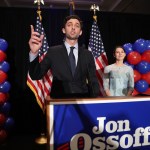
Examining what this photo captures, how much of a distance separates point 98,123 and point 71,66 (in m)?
0.55

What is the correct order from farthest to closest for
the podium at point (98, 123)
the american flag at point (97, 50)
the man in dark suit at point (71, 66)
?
the american flag at point (97, 50), the man in dark suit at point (71, 66), the podium at point (98, 123)

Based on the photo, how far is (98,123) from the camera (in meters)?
1.34

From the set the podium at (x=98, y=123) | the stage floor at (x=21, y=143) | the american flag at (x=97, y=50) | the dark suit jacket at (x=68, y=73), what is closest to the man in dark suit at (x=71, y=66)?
the dark suit jacket at (x=68, y=73)

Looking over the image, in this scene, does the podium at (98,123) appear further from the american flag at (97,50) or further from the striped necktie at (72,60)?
the american flag at (97,50)

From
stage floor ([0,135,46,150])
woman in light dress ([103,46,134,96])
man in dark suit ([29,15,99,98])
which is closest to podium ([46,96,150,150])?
man in dark suit ([29,15,99,98])

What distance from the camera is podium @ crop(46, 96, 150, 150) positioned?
127cm

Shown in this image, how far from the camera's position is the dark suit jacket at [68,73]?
1699 mm

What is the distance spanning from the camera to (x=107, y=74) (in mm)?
3104

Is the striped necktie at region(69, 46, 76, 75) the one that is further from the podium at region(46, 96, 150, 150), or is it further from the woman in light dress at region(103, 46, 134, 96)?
the woman in light dress at region(103, 46, 134, 96)

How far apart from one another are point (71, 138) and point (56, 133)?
94mm

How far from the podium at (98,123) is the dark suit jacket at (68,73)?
361 millimetres

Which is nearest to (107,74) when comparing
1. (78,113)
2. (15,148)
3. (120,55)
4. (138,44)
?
(120,55)

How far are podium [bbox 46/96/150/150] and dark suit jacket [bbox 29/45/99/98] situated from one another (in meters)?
0.36

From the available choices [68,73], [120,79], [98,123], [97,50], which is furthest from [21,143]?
[98,123]
